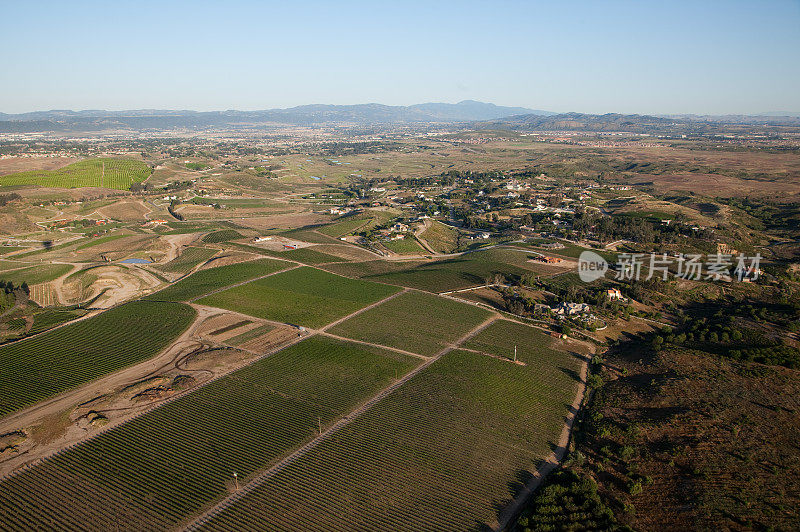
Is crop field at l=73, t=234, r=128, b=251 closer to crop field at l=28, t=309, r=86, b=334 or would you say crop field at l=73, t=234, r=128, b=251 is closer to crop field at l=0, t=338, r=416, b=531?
crop field at l=28, t=309, r=86, b=334

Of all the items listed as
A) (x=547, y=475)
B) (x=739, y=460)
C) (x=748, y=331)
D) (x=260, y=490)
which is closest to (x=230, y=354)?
(x=260, y=490)

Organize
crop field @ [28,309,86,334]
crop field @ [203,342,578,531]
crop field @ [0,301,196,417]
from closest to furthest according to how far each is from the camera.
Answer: crop field @ [203,342,578,531], crop field @ [0,301,196,417], crop field @ [28,309,86,334]

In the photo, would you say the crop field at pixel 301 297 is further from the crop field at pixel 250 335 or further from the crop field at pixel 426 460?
the crop field at pixel 426 460

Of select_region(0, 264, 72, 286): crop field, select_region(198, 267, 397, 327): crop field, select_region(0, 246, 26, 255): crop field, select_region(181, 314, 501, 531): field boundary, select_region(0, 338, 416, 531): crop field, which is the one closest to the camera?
select_region(181, 314, 501, 531): field boundary

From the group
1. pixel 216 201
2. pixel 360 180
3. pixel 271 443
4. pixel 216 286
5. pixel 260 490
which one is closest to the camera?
pixel 260 490

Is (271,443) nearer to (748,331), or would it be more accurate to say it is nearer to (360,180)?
(748,331)

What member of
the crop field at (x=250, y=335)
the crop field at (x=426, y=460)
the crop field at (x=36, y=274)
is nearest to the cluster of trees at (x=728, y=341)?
the crop field at (x=426, y=460)

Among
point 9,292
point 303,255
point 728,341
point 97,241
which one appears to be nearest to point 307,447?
point 728,341

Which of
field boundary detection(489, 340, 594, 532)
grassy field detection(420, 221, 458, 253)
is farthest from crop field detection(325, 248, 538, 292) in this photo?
field boundary detection(489, 340, 594, 532)
